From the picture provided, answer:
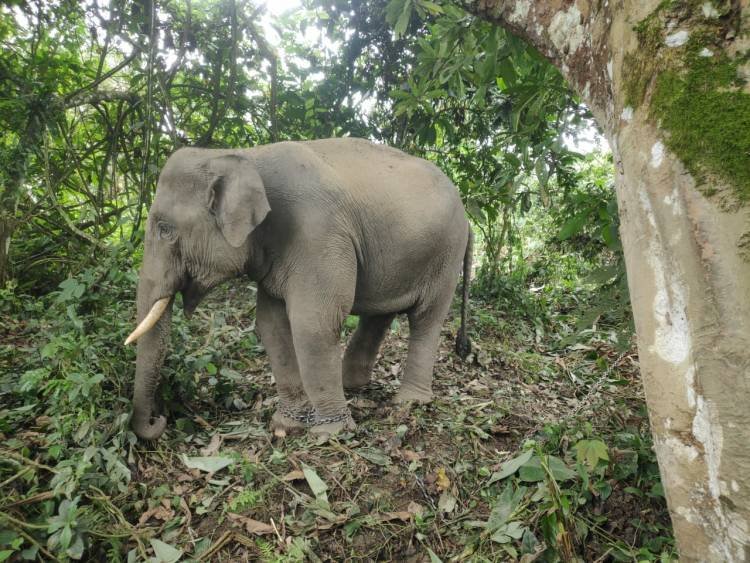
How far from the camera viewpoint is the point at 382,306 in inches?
155

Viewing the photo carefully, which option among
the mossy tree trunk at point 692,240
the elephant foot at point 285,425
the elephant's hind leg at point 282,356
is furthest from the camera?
the elephant's hind leg at point 282,356

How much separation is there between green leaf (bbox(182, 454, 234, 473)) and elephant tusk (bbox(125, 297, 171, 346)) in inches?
31.1

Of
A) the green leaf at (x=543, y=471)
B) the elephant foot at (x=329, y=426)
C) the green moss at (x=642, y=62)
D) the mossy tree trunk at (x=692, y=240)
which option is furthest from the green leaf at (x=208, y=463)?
the green moss at (x=642, y=62)

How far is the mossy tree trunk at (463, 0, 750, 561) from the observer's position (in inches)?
51.8

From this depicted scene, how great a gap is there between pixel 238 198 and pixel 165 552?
185cm

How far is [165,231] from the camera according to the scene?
3242mm

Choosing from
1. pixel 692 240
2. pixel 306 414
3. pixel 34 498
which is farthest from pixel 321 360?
pixel 692 240

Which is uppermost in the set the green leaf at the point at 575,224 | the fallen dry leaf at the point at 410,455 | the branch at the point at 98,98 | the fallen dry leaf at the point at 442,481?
the green leaf at the point at 575,224

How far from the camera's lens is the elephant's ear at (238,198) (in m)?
3.07

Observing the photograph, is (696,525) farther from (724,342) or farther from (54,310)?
(54,310)

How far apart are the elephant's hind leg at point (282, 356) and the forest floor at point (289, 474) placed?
222 mm

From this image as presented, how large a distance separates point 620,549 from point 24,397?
3.27m

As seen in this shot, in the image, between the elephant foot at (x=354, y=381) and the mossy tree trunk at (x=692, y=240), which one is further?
the elephant foot at (x=354, y=381)

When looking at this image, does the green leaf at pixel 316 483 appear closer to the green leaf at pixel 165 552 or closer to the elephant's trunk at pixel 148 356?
the green leaf at pixel 165 552
